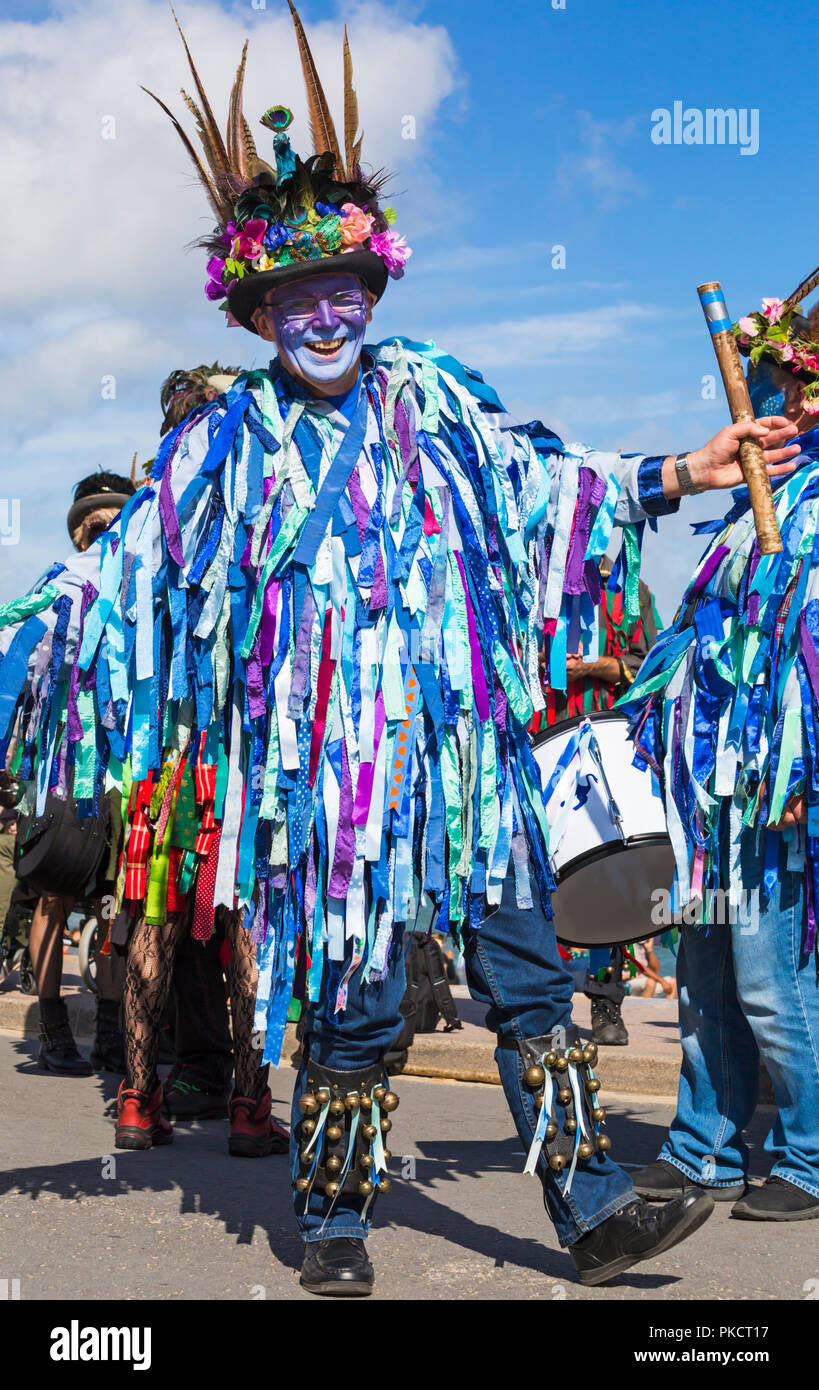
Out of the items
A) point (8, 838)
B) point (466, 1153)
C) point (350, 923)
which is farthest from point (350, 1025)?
point (8, 838)

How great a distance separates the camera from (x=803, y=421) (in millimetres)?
3914

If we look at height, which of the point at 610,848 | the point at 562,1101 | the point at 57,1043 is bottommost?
the point at 57,1043

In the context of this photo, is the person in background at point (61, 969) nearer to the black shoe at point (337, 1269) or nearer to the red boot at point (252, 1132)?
the red boot at point (252, 1132)

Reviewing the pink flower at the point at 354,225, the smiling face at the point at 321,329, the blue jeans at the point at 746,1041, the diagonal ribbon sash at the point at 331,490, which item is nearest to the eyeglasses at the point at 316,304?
the smiling face at the point at 321,329

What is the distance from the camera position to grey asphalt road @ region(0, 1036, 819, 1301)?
3043mm

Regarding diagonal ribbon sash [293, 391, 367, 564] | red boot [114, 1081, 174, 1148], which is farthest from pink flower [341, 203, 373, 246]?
red boot [114, 1081, 174, 1148]

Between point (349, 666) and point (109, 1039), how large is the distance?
11.9 feet

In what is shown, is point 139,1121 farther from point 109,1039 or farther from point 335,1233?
point 335,1233

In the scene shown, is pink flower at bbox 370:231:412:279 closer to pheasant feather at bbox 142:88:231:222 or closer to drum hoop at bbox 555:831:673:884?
pheasant feather at bbox 142:88:231:222

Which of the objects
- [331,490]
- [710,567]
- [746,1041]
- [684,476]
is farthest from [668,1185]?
[331,490]

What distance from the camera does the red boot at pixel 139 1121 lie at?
4.59m

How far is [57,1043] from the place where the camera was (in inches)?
246

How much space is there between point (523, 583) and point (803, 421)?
3.61 feet
